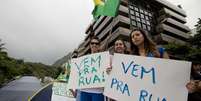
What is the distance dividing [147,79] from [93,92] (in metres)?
1.16

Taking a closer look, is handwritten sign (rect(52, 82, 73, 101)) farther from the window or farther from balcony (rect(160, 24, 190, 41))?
balcony (rect(160, 24, 190, 41))

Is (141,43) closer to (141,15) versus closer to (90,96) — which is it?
(90,96)

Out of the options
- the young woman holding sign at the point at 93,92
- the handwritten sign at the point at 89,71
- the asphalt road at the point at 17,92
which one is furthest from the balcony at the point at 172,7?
the young woman holding sign at the point at 93,92

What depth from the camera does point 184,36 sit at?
6244 centimetres

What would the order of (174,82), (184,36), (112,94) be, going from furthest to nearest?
(184,36) < (112,94) < (174,82)

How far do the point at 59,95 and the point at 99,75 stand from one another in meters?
3.16

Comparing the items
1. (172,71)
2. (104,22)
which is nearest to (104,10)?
(172,71)

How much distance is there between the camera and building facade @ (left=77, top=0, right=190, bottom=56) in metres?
52.1

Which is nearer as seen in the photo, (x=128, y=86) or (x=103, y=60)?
(x=128, y=86)

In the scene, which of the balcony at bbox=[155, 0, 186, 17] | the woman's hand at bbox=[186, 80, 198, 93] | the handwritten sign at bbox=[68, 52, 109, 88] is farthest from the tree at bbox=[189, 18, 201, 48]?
the woman's hand at bbox=[186, 80, 198, 93]

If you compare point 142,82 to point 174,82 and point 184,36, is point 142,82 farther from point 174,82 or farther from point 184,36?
point 184,36

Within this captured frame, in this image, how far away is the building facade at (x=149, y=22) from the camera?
5206 centimetres

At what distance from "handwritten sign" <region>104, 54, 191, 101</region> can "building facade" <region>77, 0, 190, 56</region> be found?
4595 cm

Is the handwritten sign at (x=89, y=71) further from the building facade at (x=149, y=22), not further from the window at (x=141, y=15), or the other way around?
the window at (x=141, y=15)
